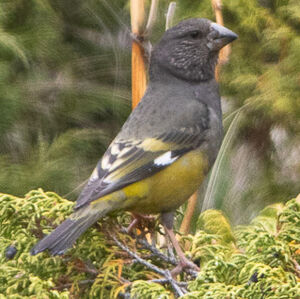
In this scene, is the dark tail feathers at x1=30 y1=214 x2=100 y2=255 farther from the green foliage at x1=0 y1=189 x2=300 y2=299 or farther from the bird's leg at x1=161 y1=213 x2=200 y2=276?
the bird's leg at x1=161 y1=213 x2=200 y2=276

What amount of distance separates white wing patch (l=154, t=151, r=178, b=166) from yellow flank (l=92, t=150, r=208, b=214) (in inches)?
0.6

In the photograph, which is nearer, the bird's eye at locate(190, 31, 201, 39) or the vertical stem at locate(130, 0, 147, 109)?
the vertical stem at locate(130, 0, 147, 109)

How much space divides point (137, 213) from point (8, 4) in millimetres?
1826

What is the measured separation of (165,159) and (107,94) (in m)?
1.55

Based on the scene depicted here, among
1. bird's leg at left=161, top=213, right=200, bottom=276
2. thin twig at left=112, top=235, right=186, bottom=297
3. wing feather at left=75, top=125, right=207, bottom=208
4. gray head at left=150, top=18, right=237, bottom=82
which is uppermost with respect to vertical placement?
gray head at left=150, top=18, right=237, bottom=82

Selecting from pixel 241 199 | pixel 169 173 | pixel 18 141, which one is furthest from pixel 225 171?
pixel 18 141

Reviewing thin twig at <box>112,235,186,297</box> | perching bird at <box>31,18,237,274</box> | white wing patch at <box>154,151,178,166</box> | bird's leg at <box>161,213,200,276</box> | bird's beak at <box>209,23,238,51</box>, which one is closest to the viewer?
thin twig at <box>112,235,186,297</box>

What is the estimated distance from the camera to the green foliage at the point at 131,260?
173cm

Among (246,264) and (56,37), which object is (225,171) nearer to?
(56,37)

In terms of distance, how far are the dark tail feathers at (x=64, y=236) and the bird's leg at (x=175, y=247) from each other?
0.82 feet

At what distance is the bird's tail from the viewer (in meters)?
1.99

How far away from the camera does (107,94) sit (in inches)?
162

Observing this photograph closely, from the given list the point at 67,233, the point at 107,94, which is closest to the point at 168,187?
the point at 67,233

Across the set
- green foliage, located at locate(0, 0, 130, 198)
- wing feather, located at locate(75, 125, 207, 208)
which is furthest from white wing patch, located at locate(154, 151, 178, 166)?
green foliage, located at locate(0, 0, 130, 198)
